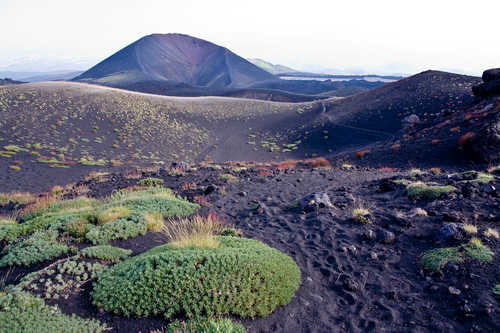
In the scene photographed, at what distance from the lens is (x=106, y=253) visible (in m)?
4.95

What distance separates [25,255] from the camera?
16.3ft

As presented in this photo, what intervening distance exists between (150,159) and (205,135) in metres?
11.2

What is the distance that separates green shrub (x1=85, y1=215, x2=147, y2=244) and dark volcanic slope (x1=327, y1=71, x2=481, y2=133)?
1320 inches

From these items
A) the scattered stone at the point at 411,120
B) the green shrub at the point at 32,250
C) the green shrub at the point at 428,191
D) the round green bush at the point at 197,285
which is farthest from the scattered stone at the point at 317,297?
the scattered stone at the point at 411,120

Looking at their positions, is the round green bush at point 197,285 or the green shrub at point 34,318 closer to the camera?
the green shrub at point 34,318

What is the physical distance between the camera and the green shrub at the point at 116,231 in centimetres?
577

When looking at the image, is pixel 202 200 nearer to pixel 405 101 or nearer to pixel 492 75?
pixel 492 75

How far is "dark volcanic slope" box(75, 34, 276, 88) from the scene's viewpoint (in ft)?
477

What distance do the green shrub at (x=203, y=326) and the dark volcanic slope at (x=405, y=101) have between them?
34.8 metres

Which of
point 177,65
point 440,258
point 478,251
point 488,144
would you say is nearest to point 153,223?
point 440,258

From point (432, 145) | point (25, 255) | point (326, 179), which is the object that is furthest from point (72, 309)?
point (432, 145)

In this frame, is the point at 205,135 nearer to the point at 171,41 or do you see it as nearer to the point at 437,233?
the point at 437,233

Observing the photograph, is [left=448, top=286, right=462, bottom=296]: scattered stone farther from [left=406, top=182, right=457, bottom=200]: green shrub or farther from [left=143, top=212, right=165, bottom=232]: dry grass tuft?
[left=143, top=212, right=165, bottom=232]: dry grass tuft

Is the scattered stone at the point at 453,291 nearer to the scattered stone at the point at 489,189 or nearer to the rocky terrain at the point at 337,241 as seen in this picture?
the rocky terrain at the point at 337,241
